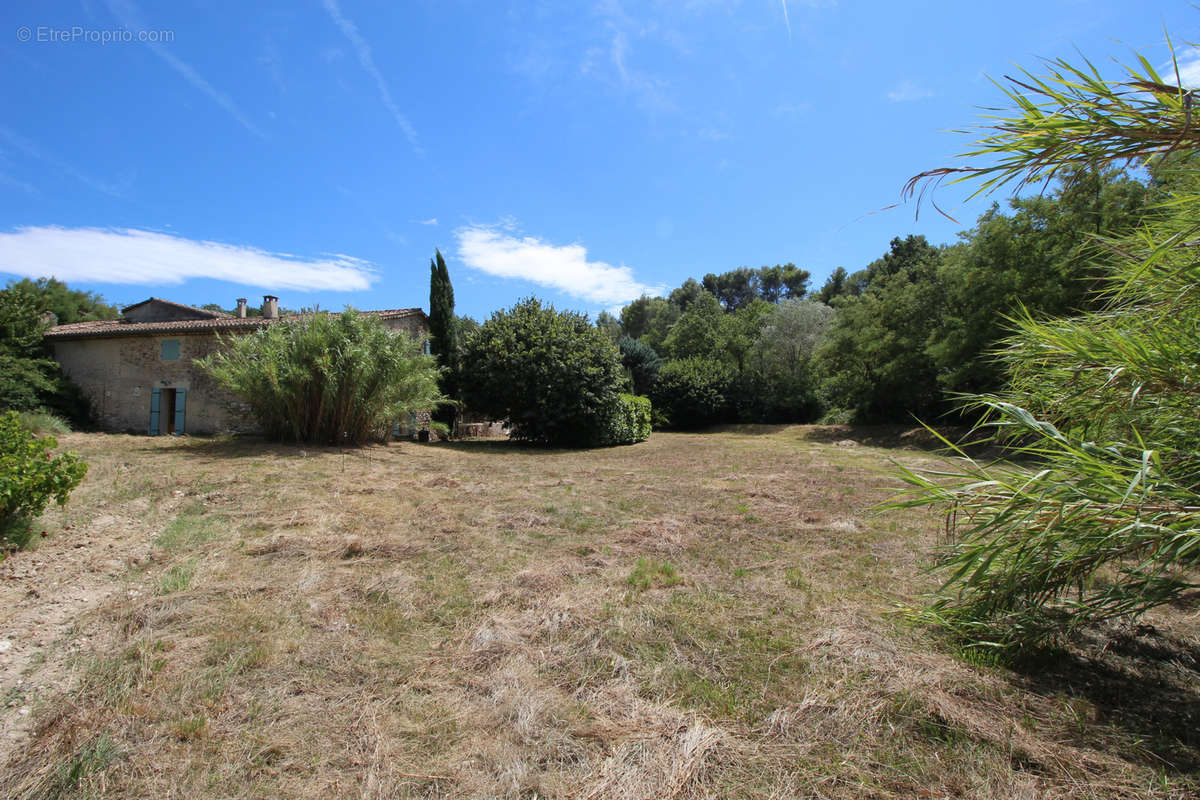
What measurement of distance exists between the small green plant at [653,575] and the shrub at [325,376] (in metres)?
10.1

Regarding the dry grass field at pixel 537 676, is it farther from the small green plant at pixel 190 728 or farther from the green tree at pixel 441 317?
the green tree at pixel 441 317

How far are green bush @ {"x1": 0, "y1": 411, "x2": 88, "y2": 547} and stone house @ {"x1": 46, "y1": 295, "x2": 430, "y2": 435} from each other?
39.1ft

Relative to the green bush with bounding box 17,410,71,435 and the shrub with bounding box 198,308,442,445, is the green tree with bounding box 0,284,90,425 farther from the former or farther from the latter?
the shrub with bounding box 198,308,442,445

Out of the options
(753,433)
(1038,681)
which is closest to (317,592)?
(1038,681)

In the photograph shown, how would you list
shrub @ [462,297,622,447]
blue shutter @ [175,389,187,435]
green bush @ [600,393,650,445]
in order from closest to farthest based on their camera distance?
shrub @ [462,297,622,447], blue shutter @ [175,389,187,435], green bush @ [600,393,650,445]

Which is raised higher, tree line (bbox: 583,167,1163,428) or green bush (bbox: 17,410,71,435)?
tree line (bbox: 583,167,1163,428)

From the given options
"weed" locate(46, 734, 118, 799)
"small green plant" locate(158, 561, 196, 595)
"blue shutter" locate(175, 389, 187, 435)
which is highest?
"blue shutter" locate(175, 389, 187, 435)

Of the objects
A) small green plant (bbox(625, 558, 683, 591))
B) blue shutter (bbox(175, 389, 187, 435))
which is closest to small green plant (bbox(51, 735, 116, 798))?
small green plant (bbox(625, 558, 683, 591))

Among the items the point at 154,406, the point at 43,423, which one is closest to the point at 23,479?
the point at 43,423

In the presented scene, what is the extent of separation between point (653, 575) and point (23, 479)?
17.1ft

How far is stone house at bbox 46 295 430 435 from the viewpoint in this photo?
643 inches

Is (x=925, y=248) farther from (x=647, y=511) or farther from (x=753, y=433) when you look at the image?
(x=647, y=511)

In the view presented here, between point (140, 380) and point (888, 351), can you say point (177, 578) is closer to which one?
point (140, 380)

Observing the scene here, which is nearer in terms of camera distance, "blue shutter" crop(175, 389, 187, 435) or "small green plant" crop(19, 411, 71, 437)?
"small green plant" crop(19, 411, 71, 437)
